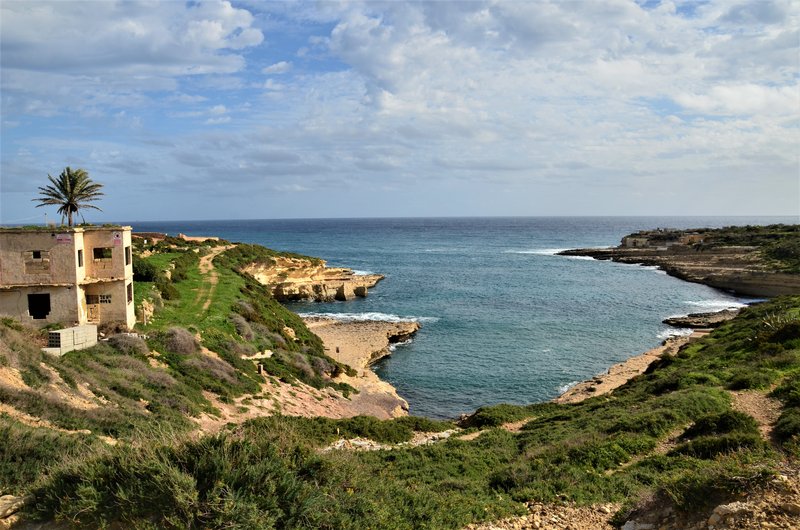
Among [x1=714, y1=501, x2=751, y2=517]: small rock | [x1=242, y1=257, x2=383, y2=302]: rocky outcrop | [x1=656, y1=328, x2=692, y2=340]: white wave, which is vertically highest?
[x1=714, y1=501, x2=751, y2=517]: small rock

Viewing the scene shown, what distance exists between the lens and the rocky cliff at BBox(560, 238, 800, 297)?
232ft

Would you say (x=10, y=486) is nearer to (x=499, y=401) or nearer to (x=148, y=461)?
(x=148, y=461)

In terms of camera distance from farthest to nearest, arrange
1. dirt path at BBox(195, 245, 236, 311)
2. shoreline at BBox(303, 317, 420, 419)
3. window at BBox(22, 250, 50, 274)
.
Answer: dirt path at BBox(195, 245, 236, 311) < shoreline at BBox(303, 317, 420, 419) < window at BBox(22, 250, 50, 274)

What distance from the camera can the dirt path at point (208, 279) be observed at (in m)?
38.3

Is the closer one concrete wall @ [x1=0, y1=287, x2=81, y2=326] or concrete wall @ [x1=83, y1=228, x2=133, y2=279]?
concrete wall @ [x1=0, y1=287, x2=81, y2=326]

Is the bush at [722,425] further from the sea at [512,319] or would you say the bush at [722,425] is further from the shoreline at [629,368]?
the sea at [512,319]

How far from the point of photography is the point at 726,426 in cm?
1456

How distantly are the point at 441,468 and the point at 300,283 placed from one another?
6118 centimetres

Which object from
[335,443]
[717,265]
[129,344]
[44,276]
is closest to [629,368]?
[335,443]

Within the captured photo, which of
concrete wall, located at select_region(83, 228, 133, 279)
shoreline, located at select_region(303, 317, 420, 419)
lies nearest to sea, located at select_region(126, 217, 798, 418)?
shoreline, located at select_region(303, 317, 420, 419)

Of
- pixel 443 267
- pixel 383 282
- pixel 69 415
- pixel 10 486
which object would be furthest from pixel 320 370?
pixel 443 267

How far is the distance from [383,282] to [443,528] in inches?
2953

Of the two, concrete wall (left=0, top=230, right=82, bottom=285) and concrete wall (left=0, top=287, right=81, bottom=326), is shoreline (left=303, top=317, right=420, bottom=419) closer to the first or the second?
concrete wall (left=0, top=287, right=81, bottom=326)

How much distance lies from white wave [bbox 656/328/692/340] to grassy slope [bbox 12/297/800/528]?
85.8ft
